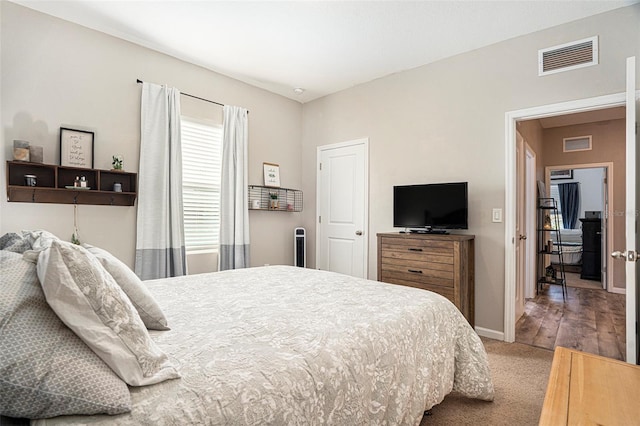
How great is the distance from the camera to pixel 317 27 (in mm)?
2986

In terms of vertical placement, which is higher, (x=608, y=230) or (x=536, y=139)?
(x=536, y=139)

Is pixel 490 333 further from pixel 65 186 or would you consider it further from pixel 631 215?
pixel 65 186

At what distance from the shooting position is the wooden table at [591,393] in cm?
99

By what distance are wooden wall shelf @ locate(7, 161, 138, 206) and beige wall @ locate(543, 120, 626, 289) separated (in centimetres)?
667

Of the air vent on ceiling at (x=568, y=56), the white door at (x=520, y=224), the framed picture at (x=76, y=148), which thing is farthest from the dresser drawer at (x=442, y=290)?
the framed picture at (x=76, y=148)

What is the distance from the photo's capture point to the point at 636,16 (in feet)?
8.43

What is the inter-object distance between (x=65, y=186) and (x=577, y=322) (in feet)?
17.9

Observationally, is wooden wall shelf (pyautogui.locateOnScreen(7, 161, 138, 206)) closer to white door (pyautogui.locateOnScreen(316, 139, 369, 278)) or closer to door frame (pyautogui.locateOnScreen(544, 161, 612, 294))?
white door (pyautogui.locateOnScreen(316, 139, 369, 278))

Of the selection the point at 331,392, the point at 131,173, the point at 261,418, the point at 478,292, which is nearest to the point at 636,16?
the point at 478,292

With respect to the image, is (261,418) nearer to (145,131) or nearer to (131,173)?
(131,173)

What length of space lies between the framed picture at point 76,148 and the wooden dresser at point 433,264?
9.70ft

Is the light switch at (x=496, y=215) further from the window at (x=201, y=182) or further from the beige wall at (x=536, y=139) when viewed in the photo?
the window at (x=201, y=182)

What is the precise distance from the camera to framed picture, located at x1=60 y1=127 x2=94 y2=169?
2798mm

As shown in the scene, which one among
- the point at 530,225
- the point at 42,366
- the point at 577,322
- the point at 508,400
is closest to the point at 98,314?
the point at 42,366
